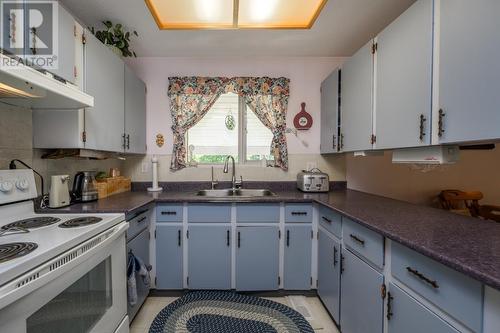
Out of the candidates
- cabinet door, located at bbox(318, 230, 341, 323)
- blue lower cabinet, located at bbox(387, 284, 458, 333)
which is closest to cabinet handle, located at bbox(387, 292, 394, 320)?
blue lower cabinet, located at bbox(387, 284, 458, 333)

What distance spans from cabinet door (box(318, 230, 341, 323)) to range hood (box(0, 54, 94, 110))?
1.84 metres

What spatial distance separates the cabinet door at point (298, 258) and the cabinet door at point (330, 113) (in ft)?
2.82

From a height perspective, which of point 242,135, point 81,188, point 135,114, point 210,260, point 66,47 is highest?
point 66,47

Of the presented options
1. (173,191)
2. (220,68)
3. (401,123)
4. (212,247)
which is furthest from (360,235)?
(220,68)

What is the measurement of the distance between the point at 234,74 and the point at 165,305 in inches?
91.9

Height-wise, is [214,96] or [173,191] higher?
[214,96]

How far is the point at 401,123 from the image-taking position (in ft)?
4.62

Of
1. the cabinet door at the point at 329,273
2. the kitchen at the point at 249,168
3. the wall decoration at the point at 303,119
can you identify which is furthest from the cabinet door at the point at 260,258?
the wall decoration at the point at 303,119

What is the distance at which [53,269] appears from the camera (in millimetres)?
875

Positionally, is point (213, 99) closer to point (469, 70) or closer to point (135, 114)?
point (135, 114)

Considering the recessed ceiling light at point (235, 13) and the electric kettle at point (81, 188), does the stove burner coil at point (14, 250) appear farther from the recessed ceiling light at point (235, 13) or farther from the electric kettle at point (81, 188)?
the recessed ceiling light at point (235, 13)

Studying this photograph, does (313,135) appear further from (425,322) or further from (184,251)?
(425,322)

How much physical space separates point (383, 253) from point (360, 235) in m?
0.22

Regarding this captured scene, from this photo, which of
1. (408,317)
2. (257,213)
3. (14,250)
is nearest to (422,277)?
(408,317)
